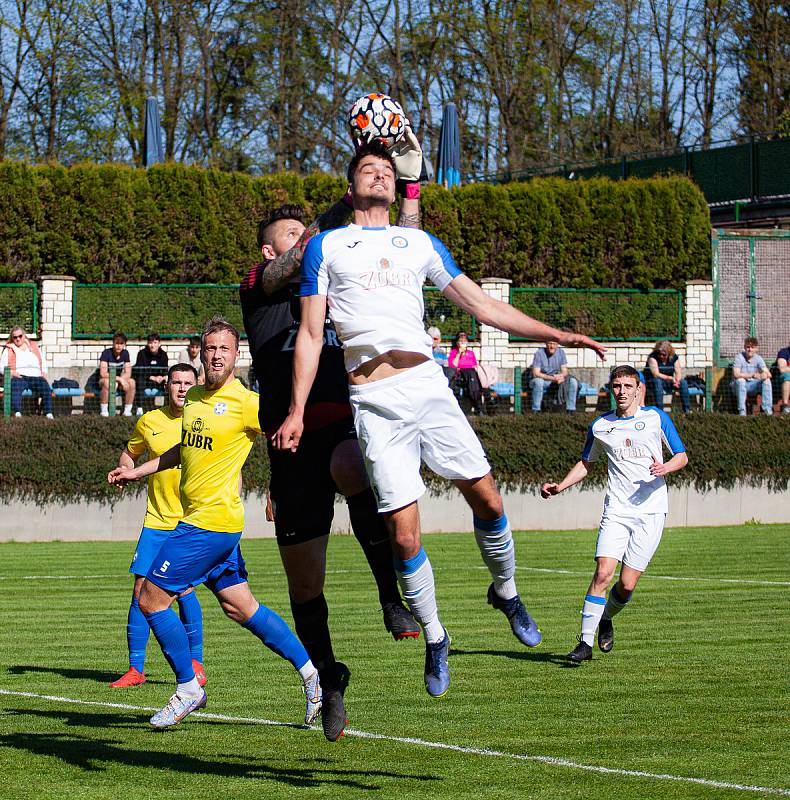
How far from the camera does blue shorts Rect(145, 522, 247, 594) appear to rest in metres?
7.69

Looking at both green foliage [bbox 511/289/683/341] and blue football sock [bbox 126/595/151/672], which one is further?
green foliage [bbox 511/289/683/341]

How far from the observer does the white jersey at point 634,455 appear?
1089 cm

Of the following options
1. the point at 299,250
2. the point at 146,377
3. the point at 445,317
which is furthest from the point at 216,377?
the point at 445,317

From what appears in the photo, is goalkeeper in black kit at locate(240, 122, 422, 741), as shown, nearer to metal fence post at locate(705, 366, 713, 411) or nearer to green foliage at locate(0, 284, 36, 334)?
metal fence post at locate(705, 366, 713, 411)

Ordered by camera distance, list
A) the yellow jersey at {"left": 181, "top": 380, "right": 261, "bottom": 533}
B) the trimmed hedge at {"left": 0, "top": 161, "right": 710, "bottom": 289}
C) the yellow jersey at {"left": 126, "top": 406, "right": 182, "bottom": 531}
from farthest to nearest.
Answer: the trimmed hedge at {"left": 0, "top": 161, "right": 710, "bottom": 289} < the yellow jersey at {"left": 126, "top": 406, "right": 182, "bottom": 531} < the yellow jersey at {"left": 181, "top": 380, "right": 261, "bottom": 533}

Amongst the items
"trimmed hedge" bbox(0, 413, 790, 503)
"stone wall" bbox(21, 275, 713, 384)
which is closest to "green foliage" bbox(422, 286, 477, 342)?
"stone wall" bbox(21, 275, 713, 384)

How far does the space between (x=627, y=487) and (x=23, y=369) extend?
13158 millimetres

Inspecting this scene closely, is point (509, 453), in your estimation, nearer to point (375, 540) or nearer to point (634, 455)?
point (634, 455)

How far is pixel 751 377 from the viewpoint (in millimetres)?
24656

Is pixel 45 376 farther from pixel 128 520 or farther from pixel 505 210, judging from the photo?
pixel 505 210

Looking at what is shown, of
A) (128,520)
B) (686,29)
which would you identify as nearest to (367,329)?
(128,520)

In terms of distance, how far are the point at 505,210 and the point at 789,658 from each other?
833 inches

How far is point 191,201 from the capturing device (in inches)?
1142

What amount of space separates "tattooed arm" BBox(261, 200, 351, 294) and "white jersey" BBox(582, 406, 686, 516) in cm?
446
